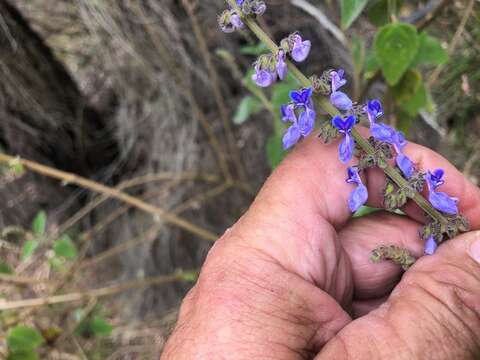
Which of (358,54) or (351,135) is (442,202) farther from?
(358,54)

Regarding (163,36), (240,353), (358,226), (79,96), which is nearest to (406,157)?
(358,226)

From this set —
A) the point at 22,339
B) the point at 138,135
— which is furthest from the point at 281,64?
the point at 138,135

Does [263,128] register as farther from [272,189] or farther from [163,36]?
[272,189]

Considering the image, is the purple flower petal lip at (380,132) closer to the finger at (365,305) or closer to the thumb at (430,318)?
the thumb at (430,318)

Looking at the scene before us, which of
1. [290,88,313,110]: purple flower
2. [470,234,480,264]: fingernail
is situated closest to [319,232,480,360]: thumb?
[470,234,480,264]: fingernail

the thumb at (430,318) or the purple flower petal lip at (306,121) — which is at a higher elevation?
the purple flower petal lip at (306,121)

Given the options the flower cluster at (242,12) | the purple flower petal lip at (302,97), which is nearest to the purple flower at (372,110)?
the purple flower petal lip at (302,97)
